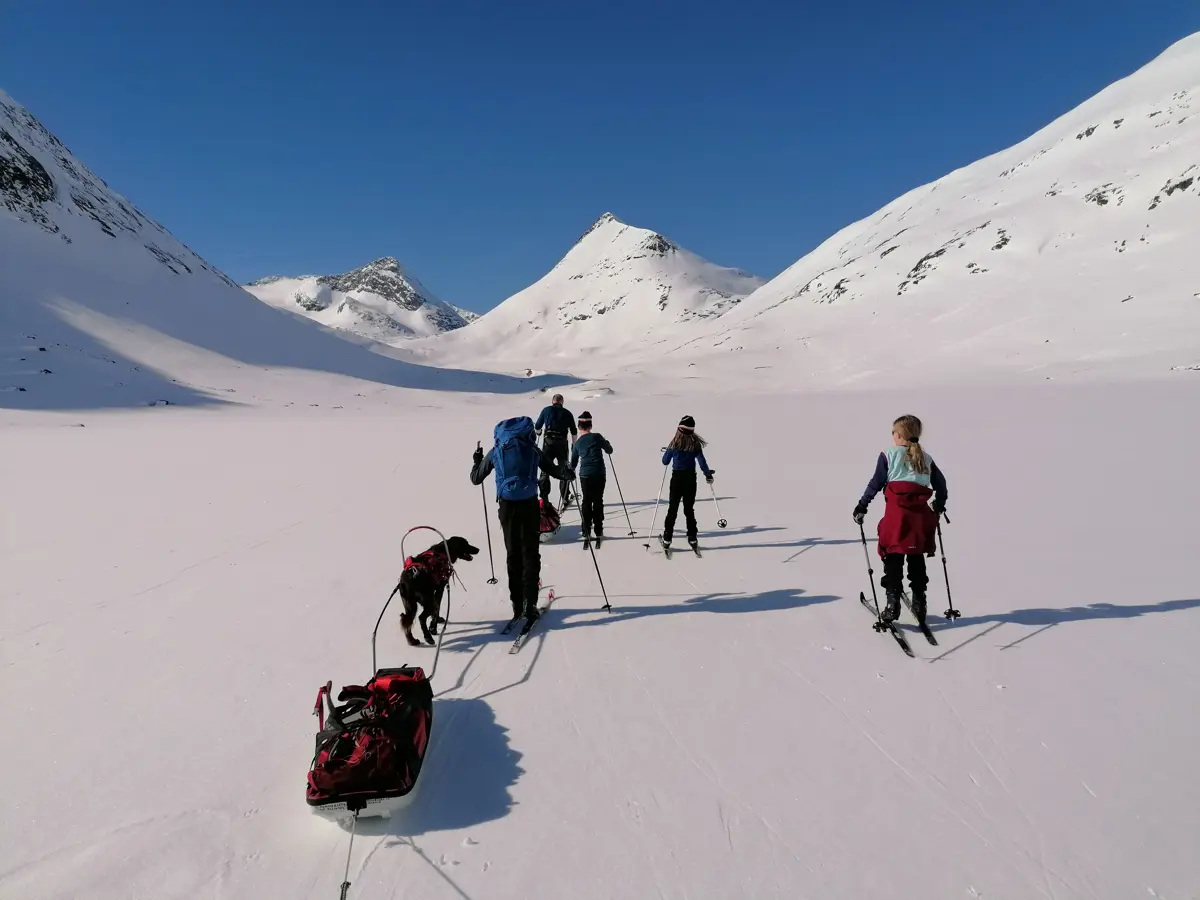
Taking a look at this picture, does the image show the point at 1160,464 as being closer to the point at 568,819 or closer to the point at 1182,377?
the point at 568,819

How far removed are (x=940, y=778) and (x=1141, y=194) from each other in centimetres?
11965

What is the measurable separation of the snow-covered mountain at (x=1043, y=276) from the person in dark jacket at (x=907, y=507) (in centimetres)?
4810

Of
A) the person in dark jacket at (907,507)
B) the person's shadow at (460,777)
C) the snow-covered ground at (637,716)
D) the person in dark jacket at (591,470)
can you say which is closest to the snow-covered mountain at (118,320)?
the snow-covered ground at (637,716)

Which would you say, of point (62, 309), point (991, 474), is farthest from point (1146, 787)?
point (62, 309)

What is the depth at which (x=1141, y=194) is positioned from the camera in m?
85.6

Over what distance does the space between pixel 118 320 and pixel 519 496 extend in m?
73.8

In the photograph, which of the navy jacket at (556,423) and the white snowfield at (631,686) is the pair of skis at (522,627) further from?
the navy jacket at (556,423)

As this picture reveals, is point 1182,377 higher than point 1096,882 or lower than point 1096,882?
higher

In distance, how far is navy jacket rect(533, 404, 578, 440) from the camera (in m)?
10.7

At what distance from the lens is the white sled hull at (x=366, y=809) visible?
351cm

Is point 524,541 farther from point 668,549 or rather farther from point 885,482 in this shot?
point 885,482

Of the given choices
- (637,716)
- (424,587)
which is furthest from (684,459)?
(637,716)

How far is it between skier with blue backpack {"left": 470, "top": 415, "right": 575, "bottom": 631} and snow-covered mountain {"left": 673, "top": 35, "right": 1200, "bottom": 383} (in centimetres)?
5061

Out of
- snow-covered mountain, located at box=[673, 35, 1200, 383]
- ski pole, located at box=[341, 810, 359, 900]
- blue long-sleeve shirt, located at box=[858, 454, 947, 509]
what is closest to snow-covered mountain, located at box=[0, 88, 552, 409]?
ski pole, located at box=[341, 810, 359, 900]
